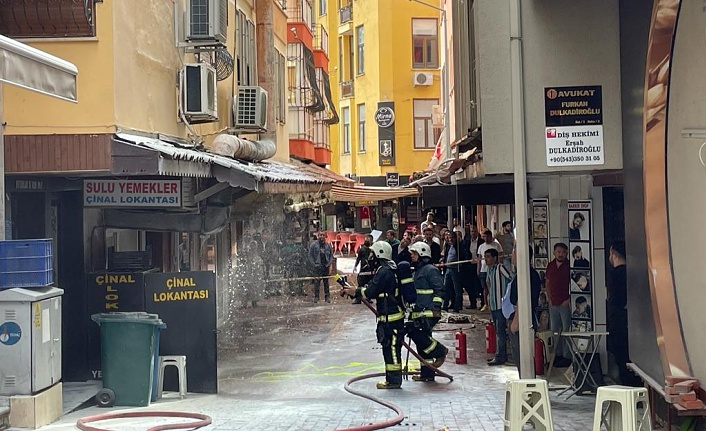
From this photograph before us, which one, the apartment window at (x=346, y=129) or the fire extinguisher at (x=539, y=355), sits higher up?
the apartment window at (x=346, y=129)

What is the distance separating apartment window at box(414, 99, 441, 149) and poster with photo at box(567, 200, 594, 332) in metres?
36.5

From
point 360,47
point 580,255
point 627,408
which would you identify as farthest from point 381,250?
point 360,47

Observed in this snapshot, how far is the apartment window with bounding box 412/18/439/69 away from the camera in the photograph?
48812 millimetres

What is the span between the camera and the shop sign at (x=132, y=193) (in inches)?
497

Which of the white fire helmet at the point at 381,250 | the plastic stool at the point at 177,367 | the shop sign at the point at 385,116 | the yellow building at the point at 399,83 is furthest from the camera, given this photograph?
the yellow building at the point at 399,83

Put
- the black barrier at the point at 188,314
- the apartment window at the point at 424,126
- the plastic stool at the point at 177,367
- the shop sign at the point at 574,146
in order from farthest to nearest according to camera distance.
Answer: the apartment window at the point at 424,126, the black barrier at the point at 188,314, the plastic stool at the point at 177,367, the shop sign at the point at 574,146

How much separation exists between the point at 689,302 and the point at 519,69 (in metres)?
2.47

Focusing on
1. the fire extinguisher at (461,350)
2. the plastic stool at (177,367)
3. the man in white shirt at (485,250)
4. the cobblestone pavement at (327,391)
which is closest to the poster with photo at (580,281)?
the cobblestone pavement at (327,391)

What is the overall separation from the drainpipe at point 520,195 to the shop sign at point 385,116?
39878 millimetres

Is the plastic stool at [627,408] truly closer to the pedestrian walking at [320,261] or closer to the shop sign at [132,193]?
the shop sign at [132,193]

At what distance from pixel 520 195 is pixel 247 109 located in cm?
1132

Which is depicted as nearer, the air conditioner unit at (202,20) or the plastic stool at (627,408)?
the plastic stool at (627,408)

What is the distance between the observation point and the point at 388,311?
1269 cm

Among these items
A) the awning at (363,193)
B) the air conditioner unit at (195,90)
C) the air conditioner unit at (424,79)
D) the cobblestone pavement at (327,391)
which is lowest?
Answer: the cobblestone pavement at (327,391)
